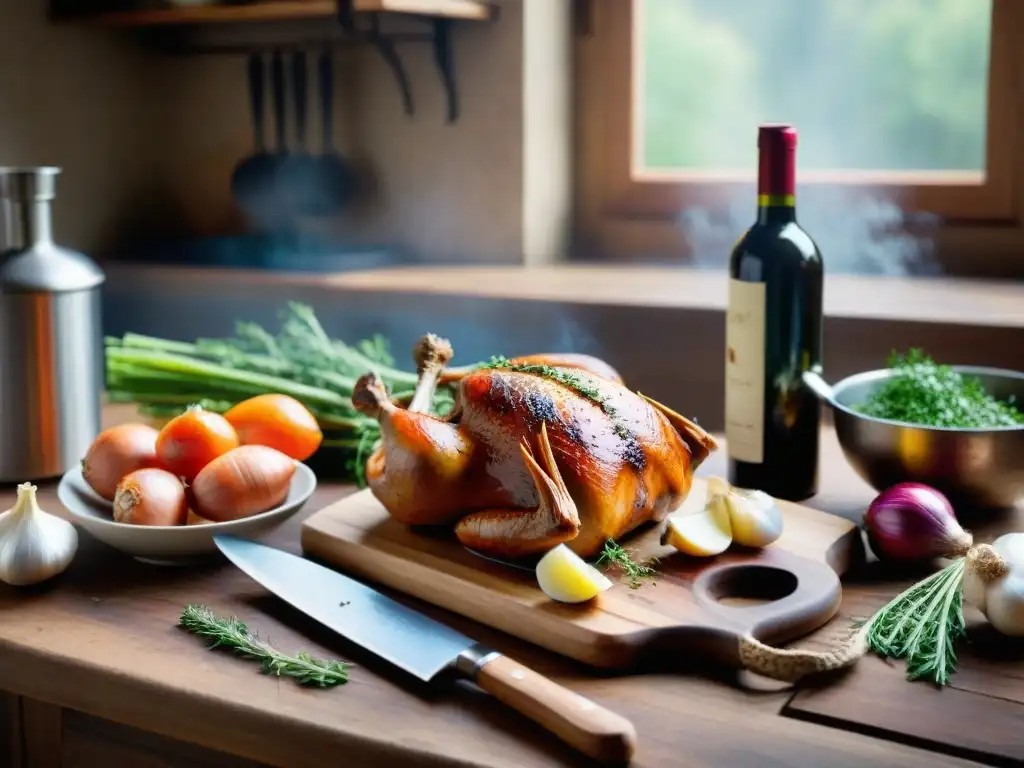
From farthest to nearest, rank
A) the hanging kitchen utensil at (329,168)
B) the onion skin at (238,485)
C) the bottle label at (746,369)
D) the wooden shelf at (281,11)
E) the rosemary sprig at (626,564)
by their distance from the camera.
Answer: the hanging kitchen utensil at (329,168)
the wooden shelf at (281,11)
the bottle label at (746,369)
the onion skin at (238,485)
the rosemary sprig at (626,564)

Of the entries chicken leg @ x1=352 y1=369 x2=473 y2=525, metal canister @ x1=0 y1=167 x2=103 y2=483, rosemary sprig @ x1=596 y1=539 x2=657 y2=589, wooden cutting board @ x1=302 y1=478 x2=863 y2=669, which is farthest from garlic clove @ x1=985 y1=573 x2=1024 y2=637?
metal canister @ x1=0 y1=167 x2=103 y2=483

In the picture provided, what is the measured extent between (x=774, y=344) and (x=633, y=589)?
0.33 metres

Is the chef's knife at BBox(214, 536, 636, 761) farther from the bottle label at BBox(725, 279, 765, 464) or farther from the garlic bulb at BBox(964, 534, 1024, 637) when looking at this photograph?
the bottle label at BBox(725, 279, 765, 464)

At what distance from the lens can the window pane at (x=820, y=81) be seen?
1800mm

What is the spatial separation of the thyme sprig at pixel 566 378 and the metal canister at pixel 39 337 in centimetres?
45

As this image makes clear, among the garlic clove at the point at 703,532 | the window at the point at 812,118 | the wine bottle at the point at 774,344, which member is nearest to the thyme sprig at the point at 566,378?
the garlic clove at the point at 703,532

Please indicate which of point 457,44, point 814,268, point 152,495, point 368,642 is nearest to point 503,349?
point 457,44

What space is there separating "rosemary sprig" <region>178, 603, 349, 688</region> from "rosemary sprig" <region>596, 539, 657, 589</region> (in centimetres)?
21

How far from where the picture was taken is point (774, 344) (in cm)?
105

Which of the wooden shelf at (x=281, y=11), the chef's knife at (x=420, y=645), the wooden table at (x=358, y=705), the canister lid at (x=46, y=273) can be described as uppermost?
the wooden shelf at (x=281, y=11)

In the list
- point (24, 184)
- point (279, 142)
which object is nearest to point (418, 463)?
point (24, 184)

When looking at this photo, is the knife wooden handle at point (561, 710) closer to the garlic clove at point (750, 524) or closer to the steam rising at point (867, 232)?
the garlic clove at point (750, 524)

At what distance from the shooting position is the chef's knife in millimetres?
640

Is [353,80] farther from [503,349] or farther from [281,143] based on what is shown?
[503,349]
